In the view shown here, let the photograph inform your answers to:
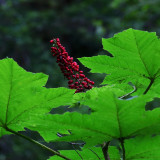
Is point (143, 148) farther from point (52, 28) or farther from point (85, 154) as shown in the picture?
point (52, 28)

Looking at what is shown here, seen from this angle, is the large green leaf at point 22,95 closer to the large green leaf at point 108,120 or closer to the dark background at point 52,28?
the large green leaf at point 108,120

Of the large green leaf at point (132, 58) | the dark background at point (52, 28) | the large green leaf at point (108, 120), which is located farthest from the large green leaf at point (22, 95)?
the dark background at point (52, 28)

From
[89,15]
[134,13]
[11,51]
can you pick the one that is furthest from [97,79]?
[89,15]

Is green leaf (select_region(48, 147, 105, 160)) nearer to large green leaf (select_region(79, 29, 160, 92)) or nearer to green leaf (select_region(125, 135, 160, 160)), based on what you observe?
green leaf (select_region(125, 135, 160, 160))

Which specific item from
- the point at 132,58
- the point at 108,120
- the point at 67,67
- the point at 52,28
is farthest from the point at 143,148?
the point at 52,28

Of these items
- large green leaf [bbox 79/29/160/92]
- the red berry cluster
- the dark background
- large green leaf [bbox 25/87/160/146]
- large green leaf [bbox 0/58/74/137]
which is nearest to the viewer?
large green leaf [bbox 25/87/160/146]

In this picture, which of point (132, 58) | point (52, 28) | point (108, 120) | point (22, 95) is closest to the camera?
point (108, 120)

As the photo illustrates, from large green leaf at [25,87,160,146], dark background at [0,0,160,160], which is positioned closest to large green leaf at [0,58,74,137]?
large green leaf at [25,87,160,146]
